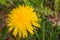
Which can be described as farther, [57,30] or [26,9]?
[57,30]

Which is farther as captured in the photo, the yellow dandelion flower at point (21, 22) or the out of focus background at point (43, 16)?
the out of focus background at point (43, 16)

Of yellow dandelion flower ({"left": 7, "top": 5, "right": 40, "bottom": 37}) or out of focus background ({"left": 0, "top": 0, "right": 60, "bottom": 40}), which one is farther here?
out of focus background ({"left": 0, "top": 0, "right": 60, "bottom": 40})

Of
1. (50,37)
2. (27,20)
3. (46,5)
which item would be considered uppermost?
(46,5)

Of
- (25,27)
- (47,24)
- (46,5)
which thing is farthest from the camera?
(46,5)

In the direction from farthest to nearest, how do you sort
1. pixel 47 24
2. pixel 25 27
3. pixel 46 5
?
A: pixel 46 5, pixel 47 24, pixel 25 27

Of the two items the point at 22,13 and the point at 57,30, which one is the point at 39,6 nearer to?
the point at 57,30

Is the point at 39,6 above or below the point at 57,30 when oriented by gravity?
above

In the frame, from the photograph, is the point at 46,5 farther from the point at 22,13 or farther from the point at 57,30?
the point at 22,13

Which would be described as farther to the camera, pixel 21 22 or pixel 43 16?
pixel 43 16

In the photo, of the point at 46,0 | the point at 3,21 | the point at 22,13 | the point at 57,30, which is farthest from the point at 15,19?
the point at 46,0
